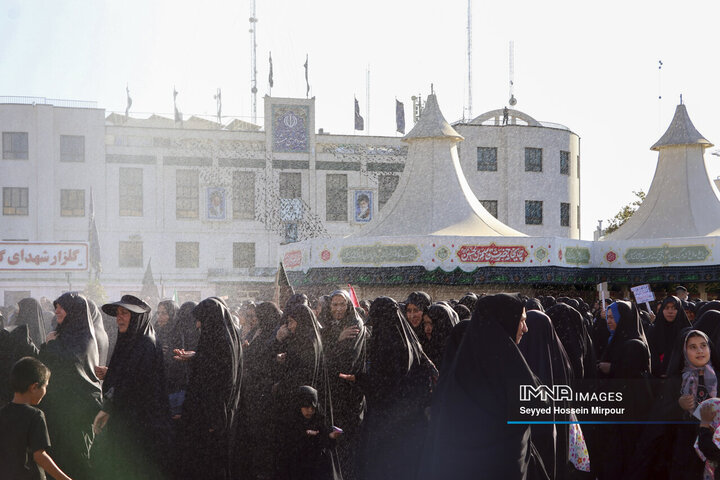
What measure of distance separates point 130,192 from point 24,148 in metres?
4.33

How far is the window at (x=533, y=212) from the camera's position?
3756 centimetres

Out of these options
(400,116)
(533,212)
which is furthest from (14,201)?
(533,212)

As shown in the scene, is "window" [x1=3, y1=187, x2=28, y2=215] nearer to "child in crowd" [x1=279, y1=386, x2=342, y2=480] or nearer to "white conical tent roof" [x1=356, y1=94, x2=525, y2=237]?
"white conical tent roof" [x1=356, y1=94, x2=525, y2=237]

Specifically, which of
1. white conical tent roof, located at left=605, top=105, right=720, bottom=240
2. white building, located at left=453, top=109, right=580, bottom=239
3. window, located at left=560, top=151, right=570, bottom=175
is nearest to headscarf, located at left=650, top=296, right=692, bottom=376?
white conical tent roof, located at left=605, top=105, right=720, bottom=240

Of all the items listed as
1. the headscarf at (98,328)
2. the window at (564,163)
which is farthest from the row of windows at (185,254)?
the headscarf at (98,328)

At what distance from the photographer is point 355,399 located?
6.73 meters

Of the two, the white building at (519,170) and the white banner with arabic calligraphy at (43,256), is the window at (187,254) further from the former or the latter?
the white building at (519,170)

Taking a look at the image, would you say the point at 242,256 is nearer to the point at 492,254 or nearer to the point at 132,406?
the point at 492,254

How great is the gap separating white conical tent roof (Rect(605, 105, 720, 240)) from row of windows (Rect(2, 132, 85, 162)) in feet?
68.6

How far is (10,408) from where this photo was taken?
4.47 metres

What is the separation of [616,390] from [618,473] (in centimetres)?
61

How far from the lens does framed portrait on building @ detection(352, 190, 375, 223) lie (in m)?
37.4

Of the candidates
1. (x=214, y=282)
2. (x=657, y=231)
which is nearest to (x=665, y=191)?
(x=657, y=231)

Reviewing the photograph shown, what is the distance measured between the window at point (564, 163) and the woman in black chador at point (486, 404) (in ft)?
116
